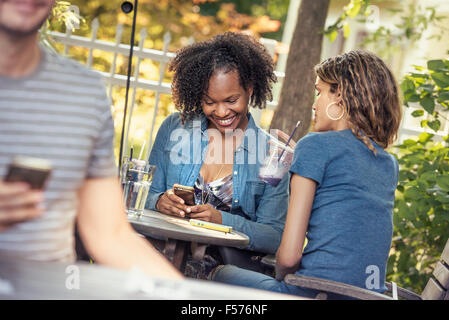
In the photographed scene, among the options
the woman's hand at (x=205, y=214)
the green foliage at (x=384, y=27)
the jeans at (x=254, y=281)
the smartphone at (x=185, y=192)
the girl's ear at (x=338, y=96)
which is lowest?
the jeans at (x=254, y=281)

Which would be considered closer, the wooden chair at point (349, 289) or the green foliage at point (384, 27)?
the wooden chair at point (349, 289)

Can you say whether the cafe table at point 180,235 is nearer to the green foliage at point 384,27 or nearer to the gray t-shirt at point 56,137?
the gray t-shirt at point 56,137

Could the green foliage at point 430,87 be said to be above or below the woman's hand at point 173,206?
above

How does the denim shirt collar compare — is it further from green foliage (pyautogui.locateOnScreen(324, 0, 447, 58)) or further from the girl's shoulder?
green foliage (pyautogui.locateOnScreen(324, 0, 447, 58))

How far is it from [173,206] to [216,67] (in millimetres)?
607

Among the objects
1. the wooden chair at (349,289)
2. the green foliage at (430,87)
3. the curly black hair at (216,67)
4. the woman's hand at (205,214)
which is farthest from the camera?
the green foliage at (430,87)

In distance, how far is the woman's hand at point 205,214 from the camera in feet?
7.43

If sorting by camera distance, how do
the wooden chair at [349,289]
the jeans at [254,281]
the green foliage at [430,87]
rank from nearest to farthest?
1. the wooden chair at [349,289]
2. the jeans at [254,281]
3. the green foliage at [430,87]

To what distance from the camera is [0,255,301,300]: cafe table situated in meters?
1.01

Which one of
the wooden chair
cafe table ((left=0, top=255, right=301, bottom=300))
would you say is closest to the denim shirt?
the wooden chair

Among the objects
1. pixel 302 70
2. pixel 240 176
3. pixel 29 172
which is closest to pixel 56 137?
pixel 29 172

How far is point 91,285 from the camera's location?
1.08 m

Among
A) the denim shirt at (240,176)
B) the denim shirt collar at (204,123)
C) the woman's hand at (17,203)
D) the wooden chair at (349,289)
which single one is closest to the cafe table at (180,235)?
the denim shirt at (240,176)
